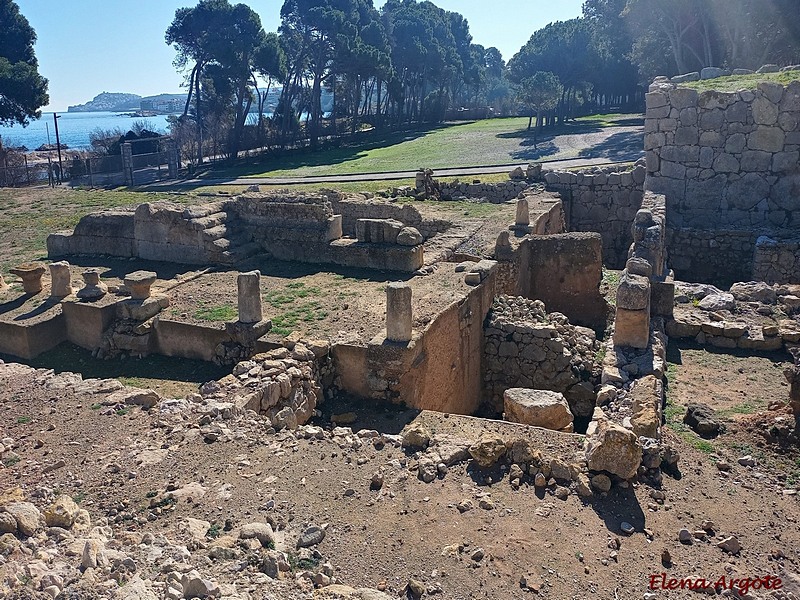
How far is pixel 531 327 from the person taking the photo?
12.7 metres

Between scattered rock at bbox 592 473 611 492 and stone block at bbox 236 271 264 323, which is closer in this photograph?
scattered rock at bbox 592 473 611 492

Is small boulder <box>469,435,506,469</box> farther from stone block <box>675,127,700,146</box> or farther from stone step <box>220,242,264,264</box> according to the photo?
stone block <box>675,127,700,146</box>

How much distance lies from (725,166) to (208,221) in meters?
13.4

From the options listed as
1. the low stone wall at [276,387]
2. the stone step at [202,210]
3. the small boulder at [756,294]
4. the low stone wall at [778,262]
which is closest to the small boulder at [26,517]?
the low stone wall at [276,387]

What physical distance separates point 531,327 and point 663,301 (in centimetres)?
239

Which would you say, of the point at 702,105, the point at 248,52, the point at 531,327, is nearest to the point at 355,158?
the point at 248,52

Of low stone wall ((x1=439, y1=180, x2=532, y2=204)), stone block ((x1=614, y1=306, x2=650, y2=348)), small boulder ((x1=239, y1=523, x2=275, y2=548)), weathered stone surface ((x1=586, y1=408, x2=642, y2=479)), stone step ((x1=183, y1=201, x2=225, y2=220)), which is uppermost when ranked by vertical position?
stone step ((x1=183, y1=201, x2=225, y2=220))

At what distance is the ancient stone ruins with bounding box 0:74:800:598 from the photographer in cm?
778

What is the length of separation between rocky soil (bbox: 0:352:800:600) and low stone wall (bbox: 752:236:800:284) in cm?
909

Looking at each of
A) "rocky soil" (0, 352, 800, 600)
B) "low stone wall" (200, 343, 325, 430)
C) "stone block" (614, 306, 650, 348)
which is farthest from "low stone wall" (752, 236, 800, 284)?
"low stone wall" (200, 343, 325, 430)

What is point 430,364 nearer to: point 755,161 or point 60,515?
point 60,515

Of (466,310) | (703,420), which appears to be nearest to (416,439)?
(703,420)

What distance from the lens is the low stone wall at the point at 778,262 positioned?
16.0 meters

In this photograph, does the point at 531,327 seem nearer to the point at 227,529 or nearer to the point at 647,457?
the point at 647,457
